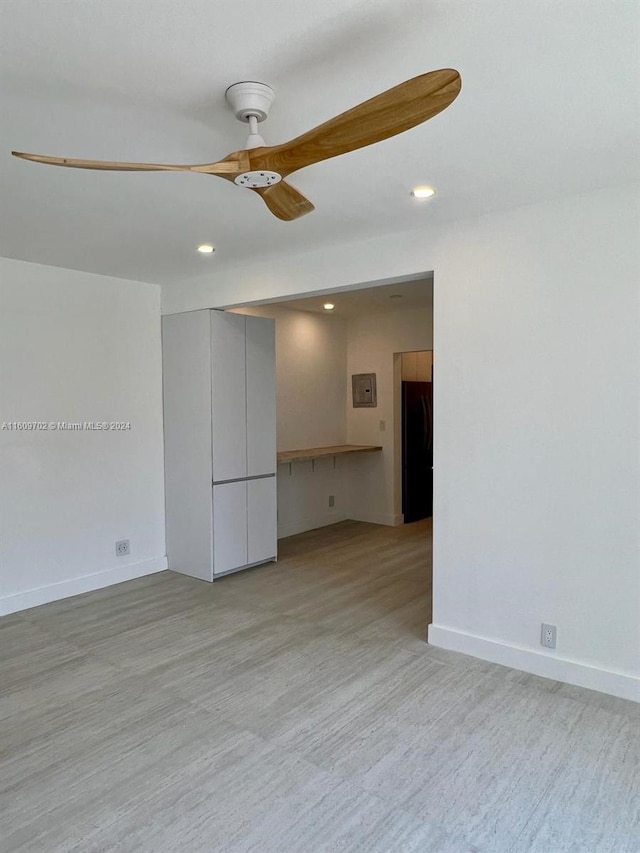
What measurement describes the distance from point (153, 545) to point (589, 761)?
375cm

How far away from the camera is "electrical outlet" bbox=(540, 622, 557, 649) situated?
9.72 feet

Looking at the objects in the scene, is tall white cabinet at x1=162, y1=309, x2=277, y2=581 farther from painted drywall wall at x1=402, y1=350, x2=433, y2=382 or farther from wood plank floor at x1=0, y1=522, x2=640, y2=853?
painted drywall wall at x1=402, y1=350, x2=433, y2=382

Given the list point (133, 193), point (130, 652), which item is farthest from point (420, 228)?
point (130, 652)

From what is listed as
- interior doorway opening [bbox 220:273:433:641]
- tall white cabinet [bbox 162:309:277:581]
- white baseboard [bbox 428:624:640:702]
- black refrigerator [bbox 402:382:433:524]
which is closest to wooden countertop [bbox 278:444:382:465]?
interior doorway opening [bbox 220:273:433:641]

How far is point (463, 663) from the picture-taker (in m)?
3.16

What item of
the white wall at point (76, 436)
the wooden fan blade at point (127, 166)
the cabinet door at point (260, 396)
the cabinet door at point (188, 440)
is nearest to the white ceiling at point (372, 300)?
the cabinet door at point (260, 396)

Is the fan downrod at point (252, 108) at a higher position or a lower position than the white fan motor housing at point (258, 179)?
higher

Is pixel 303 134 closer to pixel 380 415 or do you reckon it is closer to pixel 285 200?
pixel 285 200

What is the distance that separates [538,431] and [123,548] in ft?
11.5

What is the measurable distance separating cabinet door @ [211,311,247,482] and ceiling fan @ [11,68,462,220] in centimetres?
262

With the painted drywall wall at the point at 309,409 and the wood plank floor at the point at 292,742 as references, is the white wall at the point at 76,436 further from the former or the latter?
the painted drywall wall at the point at 309,409

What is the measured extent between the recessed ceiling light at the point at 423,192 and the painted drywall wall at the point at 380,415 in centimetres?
367

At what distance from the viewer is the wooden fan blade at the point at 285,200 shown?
198cm

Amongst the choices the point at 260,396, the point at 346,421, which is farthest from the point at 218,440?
the point at 346,421
